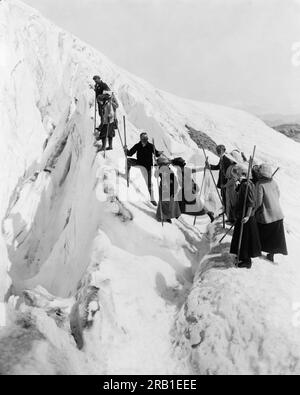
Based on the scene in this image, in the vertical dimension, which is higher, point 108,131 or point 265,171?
point 108,131

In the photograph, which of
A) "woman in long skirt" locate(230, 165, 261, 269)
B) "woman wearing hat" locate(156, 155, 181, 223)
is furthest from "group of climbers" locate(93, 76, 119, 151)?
"woman in long skirt" locate(230, 165, 261, 269)

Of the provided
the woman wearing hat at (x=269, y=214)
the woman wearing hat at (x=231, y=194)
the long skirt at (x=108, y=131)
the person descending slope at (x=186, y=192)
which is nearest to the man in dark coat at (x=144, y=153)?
the person descending slope at (x=186, y=192)

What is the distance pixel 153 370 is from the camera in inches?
236

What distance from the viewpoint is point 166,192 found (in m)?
9.45

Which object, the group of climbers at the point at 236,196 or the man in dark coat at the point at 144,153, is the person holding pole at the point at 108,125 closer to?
the group of climbers at the point at 236,196

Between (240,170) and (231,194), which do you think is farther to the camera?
(231,194)

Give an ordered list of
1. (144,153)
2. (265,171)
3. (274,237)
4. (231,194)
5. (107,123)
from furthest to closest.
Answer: (107,123) < (144,153) < (231,194) < (274,237) < (265,171)

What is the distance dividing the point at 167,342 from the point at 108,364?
109 cm

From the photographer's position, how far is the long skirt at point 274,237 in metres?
7.48

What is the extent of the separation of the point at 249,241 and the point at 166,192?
8.92 ft

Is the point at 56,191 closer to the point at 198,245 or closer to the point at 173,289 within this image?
the point at 198,245

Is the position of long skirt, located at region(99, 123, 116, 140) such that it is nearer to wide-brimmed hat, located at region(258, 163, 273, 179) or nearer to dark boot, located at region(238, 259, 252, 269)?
wide-brimmed hat, located at region(258, 163, 273, 179)

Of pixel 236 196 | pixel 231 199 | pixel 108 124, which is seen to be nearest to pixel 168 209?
pixel 231 199

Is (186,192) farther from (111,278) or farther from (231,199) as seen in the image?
(111,278)
